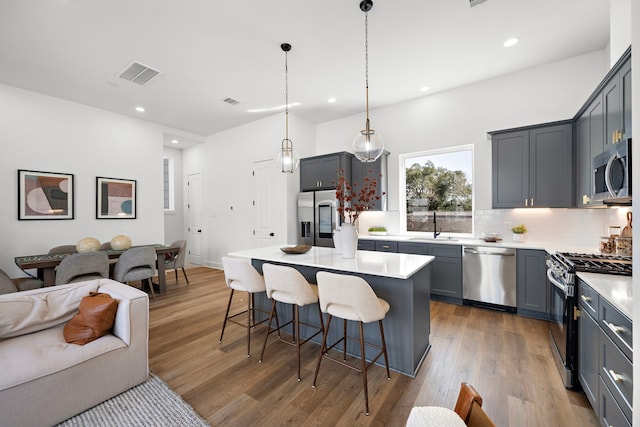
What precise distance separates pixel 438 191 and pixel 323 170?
6.70ft

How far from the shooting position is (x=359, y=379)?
2158 mm

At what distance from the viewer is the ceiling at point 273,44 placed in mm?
2564

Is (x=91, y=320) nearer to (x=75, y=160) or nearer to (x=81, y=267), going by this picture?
(x=81, y=267)

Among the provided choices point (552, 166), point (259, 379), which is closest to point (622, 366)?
point (259, 379)

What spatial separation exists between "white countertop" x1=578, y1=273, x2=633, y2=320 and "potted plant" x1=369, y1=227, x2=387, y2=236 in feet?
10.0

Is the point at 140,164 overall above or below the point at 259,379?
above

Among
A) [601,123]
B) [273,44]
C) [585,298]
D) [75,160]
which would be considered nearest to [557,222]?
[601,123]

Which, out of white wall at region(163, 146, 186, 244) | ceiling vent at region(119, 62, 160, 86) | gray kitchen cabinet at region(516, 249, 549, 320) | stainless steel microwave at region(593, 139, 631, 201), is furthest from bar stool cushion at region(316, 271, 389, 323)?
white wall at region(163, 146, 186, 244)

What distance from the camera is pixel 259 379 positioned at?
217 cm

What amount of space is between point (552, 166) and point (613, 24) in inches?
57.4

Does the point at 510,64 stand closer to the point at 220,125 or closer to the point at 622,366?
the point at 622,366

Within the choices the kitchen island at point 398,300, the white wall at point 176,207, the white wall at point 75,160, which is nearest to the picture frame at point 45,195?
the white wall at point 75,160

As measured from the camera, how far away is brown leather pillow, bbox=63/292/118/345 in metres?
1.92

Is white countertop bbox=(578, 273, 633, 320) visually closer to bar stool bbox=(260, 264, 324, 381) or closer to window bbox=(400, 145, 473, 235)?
bar stool bbox=(260, 264, 324, 381)
